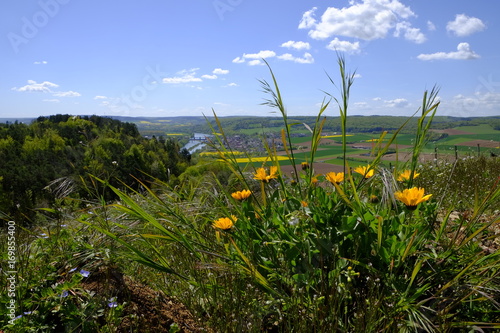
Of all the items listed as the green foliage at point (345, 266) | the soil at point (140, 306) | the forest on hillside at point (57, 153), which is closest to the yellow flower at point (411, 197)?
the green foliage at point (345, 266)

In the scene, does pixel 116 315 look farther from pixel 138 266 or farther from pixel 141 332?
pixel 138 266

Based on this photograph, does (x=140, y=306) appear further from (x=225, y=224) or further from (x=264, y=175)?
(x=264, y=175)

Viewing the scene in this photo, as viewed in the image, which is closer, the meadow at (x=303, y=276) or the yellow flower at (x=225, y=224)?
the meadow at (x=303, y=276)

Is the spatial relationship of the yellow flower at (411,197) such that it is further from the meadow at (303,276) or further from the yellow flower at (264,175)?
the yellow flower at (264,175)

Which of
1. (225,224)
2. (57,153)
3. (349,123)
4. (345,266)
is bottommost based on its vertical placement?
(57,153)

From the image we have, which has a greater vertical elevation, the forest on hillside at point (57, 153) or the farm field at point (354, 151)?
the farm field at point (354, 151)

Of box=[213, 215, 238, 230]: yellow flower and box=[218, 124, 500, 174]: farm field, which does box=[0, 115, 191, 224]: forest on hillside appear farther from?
box=[213, 215, 238, 230]: yellow flower

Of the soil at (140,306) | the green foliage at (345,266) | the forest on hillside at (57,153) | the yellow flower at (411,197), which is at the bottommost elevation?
the forest on hillside at (57,153)

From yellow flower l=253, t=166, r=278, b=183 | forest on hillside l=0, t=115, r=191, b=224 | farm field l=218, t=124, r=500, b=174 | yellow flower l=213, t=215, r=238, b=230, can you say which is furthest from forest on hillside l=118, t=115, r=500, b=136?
forest on hillside l=0, t=115, r=191, b=224

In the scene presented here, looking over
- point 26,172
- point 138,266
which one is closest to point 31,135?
point 26,172

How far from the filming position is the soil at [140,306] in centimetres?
139

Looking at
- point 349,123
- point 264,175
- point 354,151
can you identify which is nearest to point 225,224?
point 264,175

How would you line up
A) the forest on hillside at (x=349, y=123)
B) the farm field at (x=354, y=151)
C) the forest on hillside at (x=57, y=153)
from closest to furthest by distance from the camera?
the forest on hillside at (x=349, y=123) → the farm field at (x=354, y=151) → the forest on hillside at (x=57, y=153)

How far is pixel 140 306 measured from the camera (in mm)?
1521
